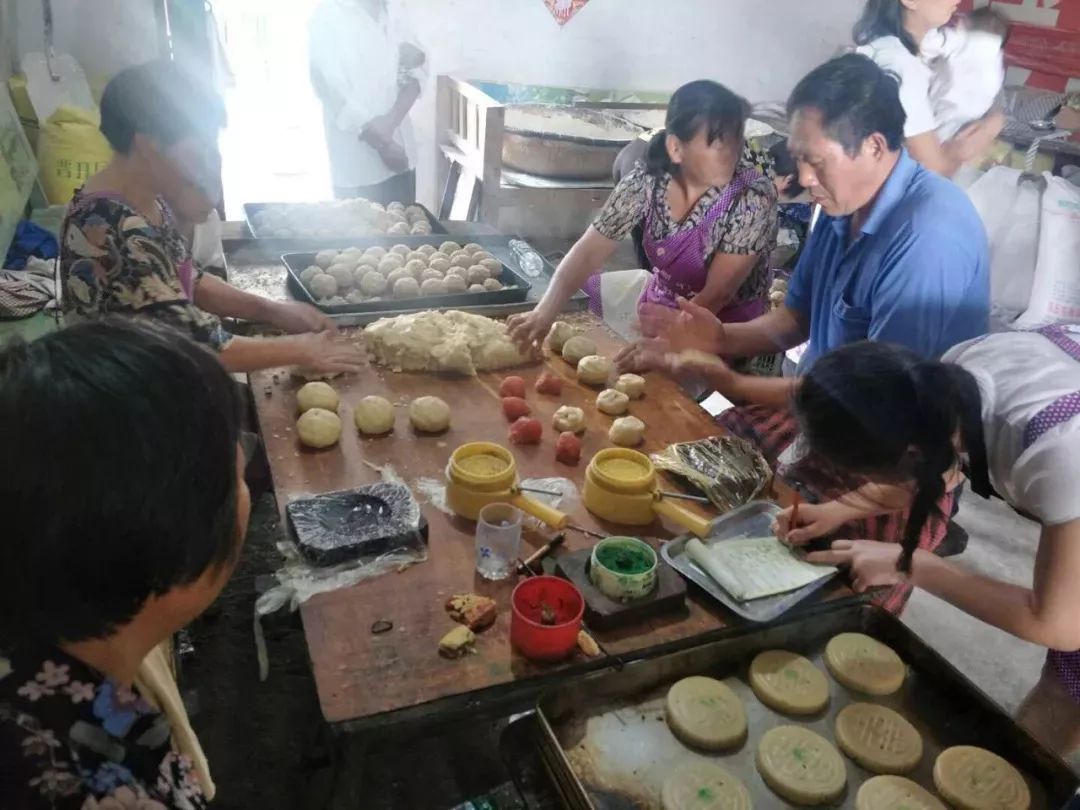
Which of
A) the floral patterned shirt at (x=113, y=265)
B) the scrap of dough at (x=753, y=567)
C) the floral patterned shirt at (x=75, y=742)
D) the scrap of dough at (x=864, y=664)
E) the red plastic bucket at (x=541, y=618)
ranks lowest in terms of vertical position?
the scrap of dough at (x=864, y=664)

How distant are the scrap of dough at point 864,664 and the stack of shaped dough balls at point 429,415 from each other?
1.14 metres

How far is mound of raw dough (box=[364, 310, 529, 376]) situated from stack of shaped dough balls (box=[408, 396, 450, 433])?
31 cm

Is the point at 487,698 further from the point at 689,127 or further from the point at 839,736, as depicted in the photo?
the point at 689,127

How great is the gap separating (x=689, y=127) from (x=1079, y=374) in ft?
5.41

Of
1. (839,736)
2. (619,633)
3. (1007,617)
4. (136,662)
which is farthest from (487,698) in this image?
(1007,617)

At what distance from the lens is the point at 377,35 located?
458 cm

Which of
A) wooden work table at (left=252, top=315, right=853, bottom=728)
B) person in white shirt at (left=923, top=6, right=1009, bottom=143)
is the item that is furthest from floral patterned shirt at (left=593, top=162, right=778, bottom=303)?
person in white shirt at (left=923, top=6, right=1009, bottom=143)

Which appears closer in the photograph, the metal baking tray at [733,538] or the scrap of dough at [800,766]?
the scrap of dough at [800,766]

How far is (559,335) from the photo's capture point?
2812 mm

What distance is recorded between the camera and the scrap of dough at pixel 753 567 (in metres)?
1.72

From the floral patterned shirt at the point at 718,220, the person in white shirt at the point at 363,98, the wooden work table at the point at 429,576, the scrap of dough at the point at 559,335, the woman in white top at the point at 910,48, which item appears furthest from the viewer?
the person in white shirt at the point at 363,98

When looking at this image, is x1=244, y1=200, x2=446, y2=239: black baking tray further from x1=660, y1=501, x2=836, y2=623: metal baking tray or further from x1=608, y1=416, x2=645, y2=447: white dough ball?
x1=660, y1=501, x2=836, y2=623: metal baking tray

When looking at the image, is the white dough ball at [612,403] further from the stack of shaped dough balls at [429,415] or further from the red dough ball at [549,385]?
the stack of shaped dough balls at [429,415]

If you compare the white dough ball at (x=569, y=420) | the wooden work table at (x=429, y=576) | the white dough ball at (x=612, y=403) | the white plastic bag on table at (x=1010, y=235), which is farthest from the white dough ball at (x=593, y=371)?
the white plastic bag on table at (x=1010, y=235)
